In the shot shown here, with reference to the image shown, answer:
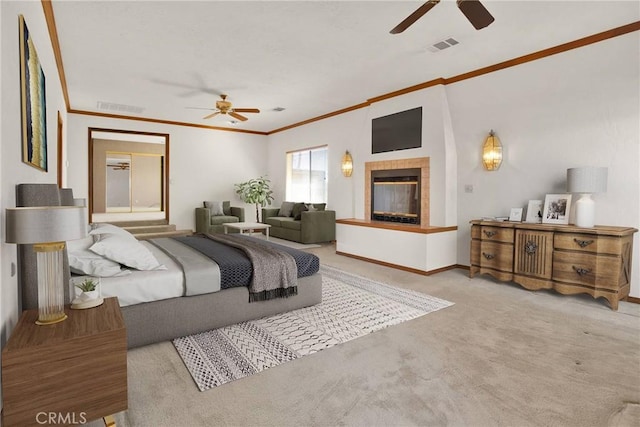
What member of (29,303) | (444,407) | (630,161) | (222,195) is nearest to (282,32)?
(29,303)

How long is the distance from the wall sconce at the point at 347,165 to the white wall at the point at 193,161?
335cm

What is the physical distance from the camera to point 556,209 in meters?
4.00

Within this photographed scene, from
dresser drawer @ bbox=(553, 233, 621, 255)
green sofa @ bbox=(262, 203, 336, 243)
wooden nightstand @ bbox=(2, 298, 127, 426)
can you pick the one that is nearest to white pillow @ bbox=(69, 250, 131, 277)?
wooden nightstand @ bbox=(2, 298, 127, 426)

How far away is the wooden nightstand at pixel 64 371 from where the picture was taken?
1326 millimetres

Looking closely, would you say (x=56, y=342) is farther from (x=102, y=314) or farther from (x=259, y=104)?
(x=259, y=104)

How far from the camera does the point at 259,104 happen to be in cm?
663

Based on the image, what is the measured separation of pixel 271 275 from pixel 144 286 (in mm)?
1002

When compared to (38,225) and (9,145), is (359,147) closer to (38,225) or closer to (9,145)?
(9,145)

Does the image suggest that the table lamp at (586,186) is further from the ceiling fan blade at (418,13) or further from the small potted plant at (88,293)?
the small potted plant at (88,293)

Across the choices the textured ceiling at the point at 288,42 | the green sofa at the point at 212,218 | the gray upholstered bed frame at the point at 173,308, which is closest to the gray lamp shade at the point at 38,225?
the gray upholstered bed frame at the point at 173,308

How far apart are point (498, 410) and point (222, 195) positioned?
8.19 metres

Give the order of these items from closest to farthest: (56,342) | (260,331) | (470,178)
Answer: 1. (56,342)
2. (260,331)
3. (470,178)

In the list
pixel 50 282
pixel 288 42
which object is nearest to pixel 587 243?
pixel 288 42

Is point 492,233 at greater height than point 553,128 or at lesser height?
lesser
